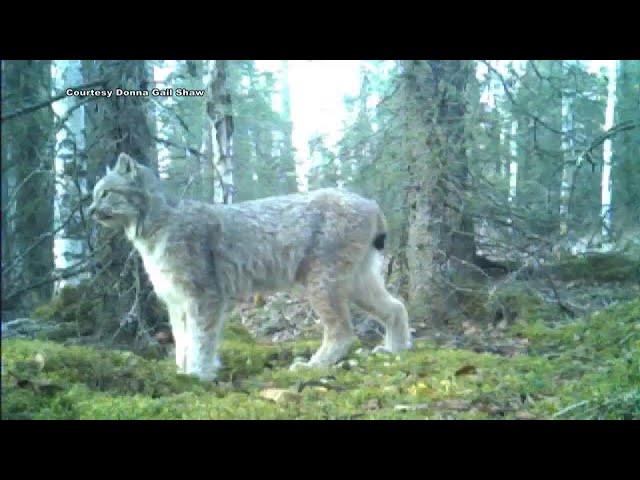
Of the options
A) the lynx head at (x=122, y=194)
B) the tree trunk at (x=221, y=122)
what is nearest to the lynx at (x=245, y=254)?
the lynx head at (x=122, y=194)

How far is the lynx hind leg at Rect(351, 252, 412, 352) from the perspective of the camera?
643 centimetres

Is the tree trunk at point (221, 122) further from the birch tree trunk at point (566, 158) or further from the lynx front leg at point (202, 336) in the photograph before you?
the birch tree trunk at point (566, 158)

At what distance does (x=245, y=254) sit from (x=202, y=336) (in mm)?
887

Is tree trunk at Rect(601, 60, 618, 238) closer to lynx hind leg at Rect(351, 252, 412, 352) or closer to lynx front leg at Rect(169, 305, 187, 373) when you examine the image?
lynx hind leg at Rect(351, 252, 412, 352)

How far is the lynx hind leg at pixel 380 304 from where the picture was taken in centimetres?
643

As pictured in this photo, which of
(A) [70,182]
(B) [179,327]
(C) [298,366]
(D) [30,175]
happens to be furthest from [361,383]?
(A) [70,182]

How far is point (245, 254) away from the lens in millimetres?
6180

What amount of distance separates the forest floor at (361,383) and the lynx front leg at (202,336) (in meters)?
0.17

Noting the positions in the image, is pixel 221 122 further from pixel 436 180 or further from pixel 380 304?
pixel 380 304

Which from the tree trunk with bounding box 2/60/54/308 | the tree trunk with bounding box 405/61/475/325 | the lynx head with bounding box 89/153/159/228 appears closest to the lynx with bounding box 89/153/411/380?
the lynx head with bounding box 89/153/159/228

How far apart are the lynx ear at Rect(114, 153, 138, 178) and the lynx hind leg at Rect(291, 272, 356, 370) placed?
1.78 m
